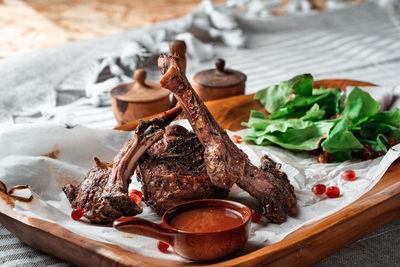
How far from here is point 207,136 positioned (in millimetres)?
2256

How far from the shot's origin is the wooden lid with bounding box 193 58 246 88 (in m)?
3.76

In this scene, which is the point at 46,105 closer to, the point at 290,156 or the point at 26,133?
the point at 26,133

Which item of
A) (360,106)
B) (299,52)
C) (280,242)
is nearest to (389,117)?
(360,106)

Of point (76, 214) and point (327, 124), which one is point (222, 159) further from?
point (327, 124)

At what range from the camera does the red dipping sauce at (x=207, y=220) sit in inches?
80.3

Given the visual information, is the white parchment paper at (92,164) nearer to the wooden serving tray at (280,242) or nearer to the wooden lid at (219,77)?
the wooden serving tray at (280,242)

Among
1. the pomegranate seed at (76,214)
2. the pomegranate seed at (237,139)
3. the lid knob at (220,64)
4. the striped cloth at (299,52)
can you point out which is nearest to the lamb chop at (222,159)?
the pomegranate seed at (76,214)

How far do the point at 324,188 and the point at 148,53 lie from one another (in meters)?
3.17

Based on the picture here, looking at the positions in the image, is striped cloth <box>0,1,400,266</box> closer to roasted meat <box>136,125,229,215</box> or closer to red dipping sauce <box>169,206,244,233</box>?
roasted meat <box>136,125,229,215</box>

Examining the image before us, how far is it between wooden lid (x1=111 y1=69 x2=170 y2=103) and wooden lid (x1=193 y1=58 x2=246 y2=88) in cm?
35

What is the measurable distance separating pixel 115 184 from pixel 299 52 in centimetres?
457

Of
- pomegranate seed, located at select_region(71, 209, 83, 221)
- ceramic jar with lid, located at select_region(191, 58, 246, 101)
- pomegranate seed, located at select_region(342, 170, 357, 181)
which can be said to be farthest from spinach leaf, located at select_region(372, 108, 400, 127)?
pomegranate seed, located at select_region(71, 209, 83, 221)

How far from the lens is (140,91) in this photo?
3.59 meters

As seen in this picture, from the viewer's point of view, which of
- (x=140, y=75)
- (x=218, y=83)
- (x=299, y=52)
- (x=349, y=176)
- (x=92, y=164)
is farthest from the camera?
(x=299, y=52)
